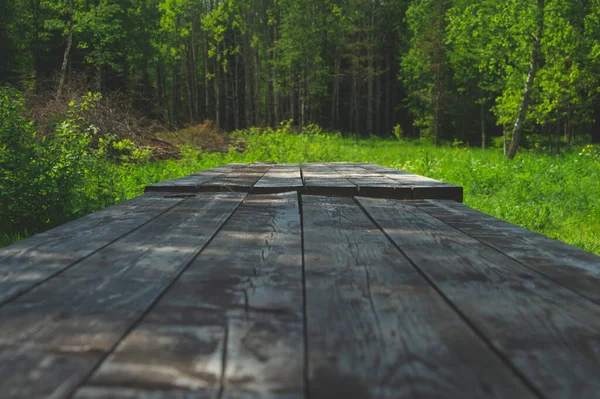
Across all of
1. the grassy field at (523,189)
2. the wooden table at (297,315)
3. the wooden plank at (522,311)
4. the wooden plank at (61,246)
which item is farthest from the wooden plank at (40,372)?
the grassy field at (523,189)

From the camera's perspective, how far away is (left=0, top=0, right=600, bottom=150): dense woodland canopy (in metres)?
16.5

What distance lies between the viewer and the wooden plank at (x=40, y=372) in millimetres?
733

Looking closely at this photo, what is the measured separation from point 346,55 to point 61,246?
32.7m

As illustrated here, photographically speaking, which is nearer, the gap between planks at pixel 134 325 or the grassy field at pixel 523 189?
the gap between planks at pixel 134 325

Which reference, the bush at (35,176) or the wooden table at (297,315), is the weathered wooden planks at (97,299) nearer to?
the wooden table at (297,315)

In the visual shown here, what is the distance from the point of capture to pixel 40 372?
2.61 ft

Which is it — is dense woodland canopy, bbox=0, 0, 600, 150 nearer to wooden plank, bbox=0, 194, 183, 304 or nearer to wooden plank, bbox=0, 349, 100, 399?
wooden plank, bbox=0, 194, 183, 304

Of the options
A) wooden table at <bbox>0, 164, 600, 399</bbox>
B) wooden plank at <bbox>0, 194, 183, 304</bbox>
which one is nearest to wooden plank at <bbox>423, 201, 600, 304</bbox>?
wooden table at <bbox>0, 164, 600, 399</bbox>

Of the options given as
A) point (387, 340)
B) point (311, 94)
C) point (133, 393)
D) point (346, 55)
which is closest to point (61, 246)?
point (133, 393)

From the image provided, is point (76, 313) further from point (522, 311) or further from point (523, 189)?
point (523, 189)

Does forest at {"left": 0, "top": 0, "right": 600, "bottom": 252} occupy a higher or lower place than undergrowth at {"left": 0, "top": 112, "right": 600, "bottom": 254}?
higher

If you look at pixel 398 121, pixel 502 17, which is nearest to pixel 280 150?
pixel 502 17

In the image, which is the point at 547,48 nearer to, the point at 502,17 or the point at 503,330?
the point at 502,17

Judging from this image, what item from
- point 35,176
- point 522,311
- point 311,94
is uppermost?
point 311,94
